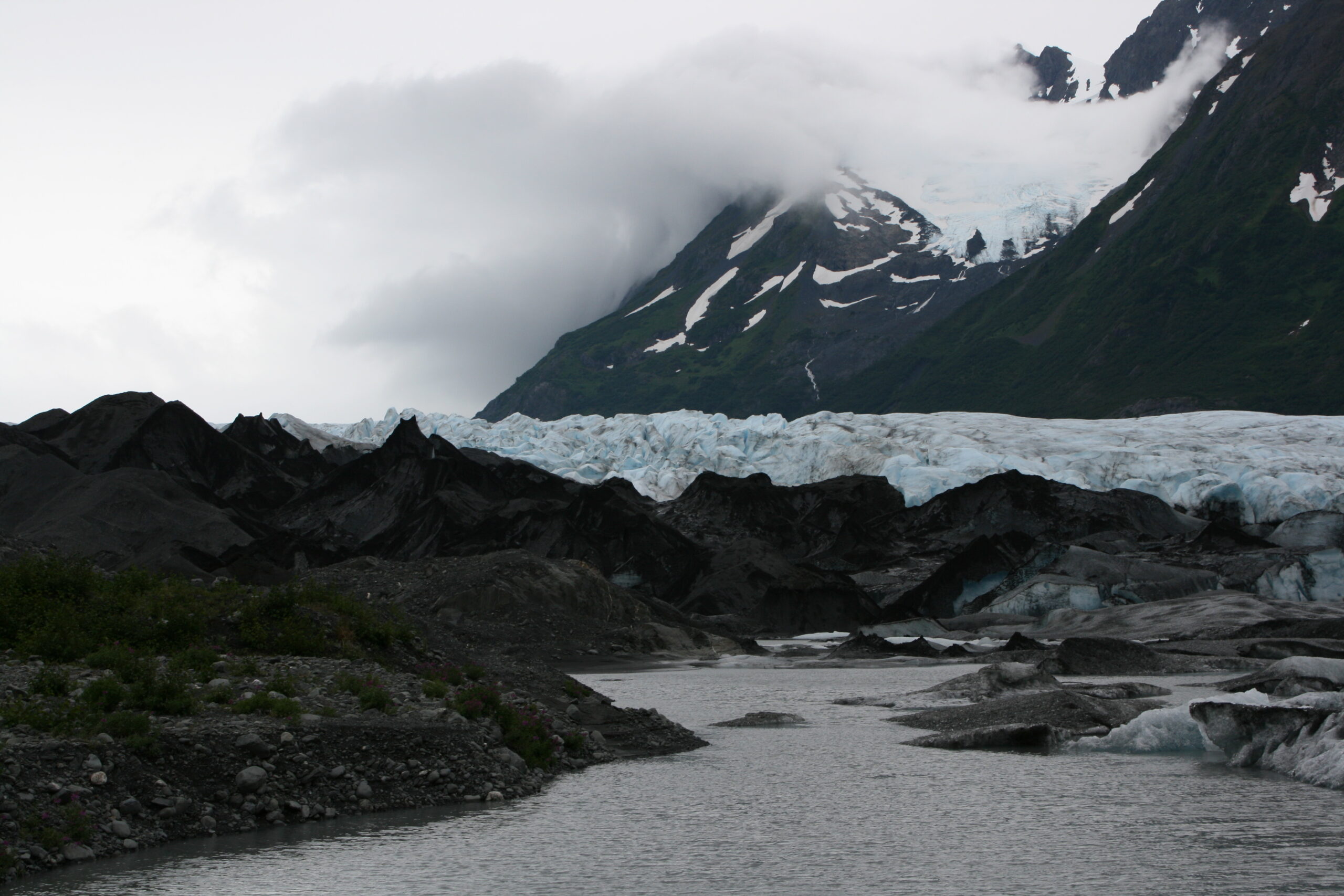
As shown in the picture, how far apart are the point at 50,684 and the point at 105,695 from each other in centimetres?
77

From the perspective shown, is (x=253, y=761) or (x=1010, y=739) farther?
(x=1010, y=739)

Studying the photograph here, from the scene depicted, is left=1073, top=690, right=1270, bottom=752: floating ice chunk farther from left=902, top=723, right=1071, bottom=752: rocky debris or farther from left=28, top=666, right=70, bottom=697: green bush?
left=28, top=666, right=70, bottom=697: green bush

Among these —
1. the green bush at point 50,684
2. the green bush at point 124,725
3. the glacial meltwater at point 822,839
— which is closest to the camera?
the glacial meltwater at point 822,839

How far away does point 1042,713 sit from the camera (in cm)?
2375

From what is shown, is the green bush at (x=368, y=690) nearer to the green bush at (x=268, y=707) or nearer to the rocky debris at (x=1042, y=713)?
the green bush at (x=268, y=707)

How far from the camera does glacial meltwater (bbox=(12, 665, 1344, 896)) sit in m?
11.8

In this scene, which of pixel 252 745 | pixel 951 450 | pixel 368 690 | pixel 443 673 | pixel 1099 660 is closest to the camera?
pixel 252 745

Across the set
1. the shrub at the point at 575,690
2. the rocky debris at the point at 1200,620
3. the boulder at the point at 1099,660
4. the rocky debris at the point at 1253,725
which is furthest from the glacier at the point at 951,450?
the shrub at the point at 575,690

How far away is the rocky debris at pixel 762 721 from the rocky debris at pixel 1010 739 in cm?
450

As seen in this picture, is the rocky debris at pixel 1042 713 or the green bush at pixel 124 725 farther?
the rocky debris at pixel 1042 713

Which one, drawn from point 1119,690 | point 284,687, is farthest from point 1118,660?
point 284,687

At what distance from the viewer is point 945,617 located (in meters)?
72.5

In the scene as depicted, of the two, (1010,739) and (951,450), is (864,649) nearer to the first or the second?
(1010,739)

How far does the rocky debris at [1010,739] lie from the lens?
2180cm
